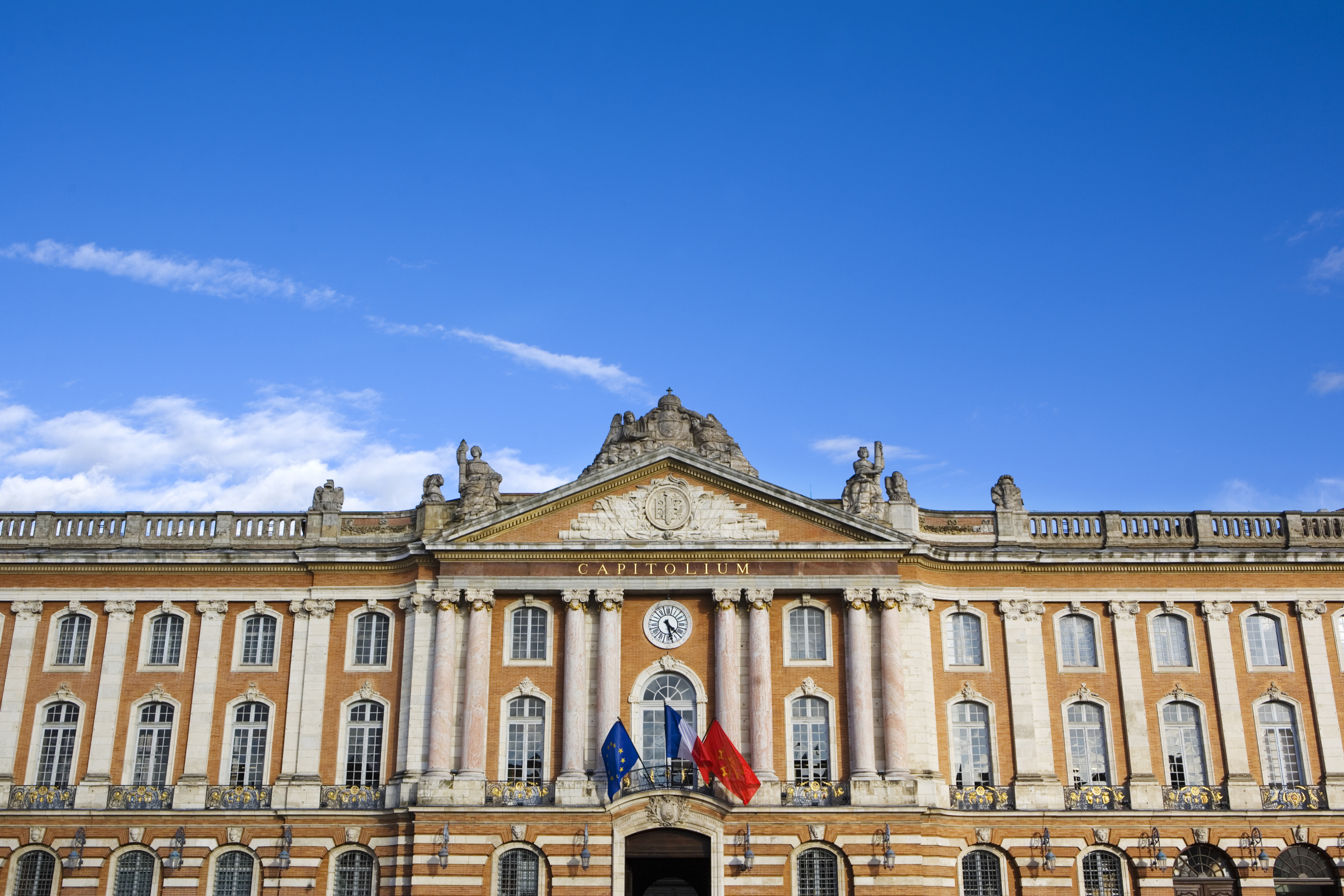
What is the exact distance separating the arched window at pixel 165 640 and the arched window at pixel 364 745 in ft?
18.3

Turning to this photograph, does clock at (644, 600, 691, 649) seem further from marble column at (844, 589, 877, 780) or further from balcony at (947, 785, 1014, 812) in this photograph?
balcony at (947, 785, 1014, 812)

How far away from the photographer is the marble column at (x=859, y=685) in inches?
1388

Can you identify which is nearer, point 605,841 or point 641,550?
point 605,841

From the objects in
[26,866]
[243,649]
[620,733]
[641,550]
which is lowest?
[26,866]

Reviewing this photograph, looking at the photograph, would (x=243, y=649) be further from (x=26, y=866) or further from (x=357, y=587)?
(x=26, y=866)

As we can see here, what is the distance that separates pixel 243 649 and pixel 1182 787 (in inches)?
1058

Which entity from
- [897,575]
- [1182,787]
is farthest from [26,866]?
[1182,787]

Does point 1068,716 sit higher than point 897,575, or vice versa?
point 897,575

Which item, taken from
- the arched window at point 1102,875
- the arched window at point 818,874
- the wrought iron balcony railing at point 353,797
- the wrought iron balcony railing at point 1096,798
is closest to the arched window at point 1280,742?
the wrought iron balcony railing at point 1096,798

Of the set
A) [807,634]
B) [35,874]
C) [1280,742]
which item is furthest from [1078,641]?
[35,874]

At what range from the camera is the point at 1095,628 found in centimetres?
3791

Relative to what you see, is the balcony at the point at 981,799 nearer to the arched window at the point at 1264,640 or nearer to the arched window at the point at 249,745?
the arched window at the point at 1264,640

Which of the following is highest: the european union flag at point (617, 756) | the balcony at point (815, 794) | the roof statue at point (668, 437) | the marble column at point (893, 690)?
the roof statue at point (668, 437)

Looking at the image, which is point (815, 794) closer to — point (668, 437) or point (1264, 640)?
point (668, 437)
